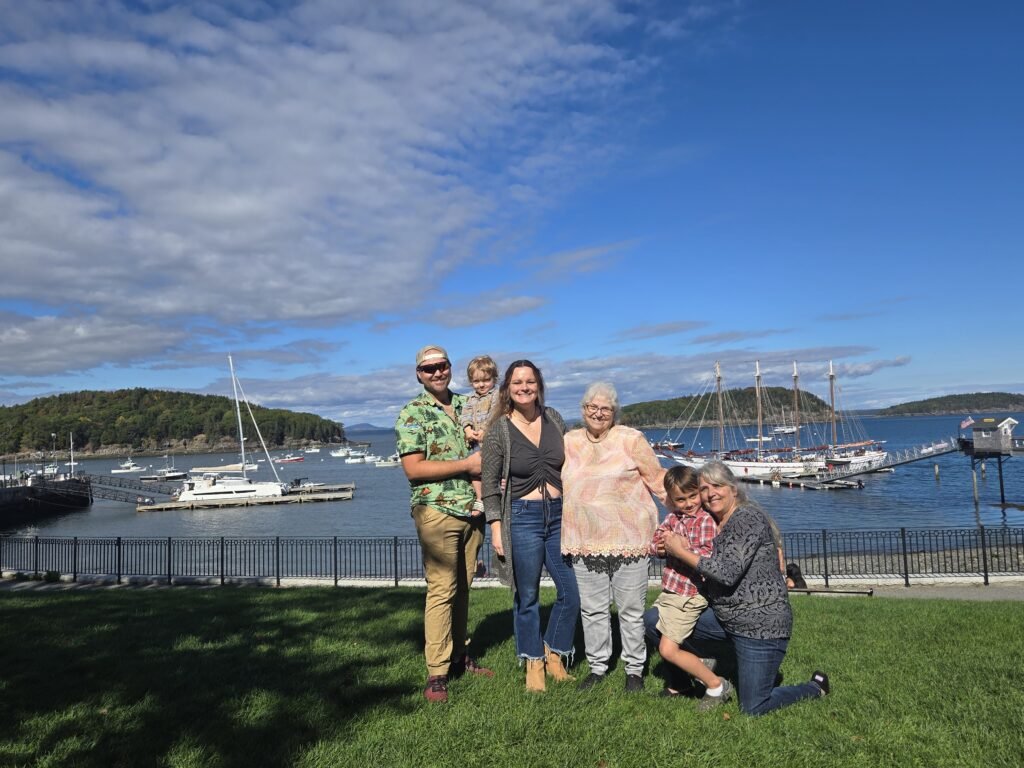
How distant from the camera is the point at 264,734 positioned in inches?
142

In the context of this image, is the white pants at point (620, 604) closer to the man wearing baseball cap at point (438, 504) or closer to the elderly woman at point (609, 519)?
the elderly woman at point (609, 519)

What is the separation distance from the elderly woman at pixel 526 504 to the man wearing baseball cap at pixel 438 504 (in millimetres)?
203

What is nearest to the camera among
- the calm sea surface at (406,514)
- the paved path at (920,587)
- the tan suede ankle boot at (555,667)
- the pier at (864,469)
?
the tan suede ankle boot at (555,667)

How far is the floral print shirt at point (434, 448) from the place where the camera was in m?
4.35

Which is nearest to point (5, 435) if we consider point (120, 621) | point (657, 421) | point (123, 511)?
point (123, 511)

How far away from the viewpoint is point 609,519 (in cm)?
426

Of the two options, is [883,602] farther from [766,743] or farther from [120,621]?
[120,621]

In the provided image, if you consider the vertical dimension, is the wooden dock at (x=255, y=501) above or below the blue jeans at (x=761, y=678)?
below

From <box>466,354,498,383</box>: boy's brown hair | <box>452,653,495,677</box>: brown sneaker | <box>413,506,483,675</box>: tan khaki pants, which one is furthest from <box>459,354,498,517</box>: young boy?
<box>452,653,495,677</box>: brown sneaker

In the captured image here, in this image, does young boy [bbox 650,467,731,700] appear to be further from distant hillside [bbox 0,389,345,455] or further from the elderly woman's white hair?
distant hillside [bbox 0,389,345,455]

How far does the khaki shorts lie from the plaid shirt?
0.04 meters

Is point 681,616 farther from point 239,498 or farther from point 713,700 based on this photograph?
point 239,498

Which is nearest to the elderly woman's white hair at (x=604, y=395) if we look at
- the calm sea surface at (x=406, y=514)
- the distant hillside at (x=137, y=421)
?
the calm sea surface at (x=406, y=514)

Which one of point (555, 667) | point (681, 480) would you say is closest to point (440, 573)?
point (555, 667)
